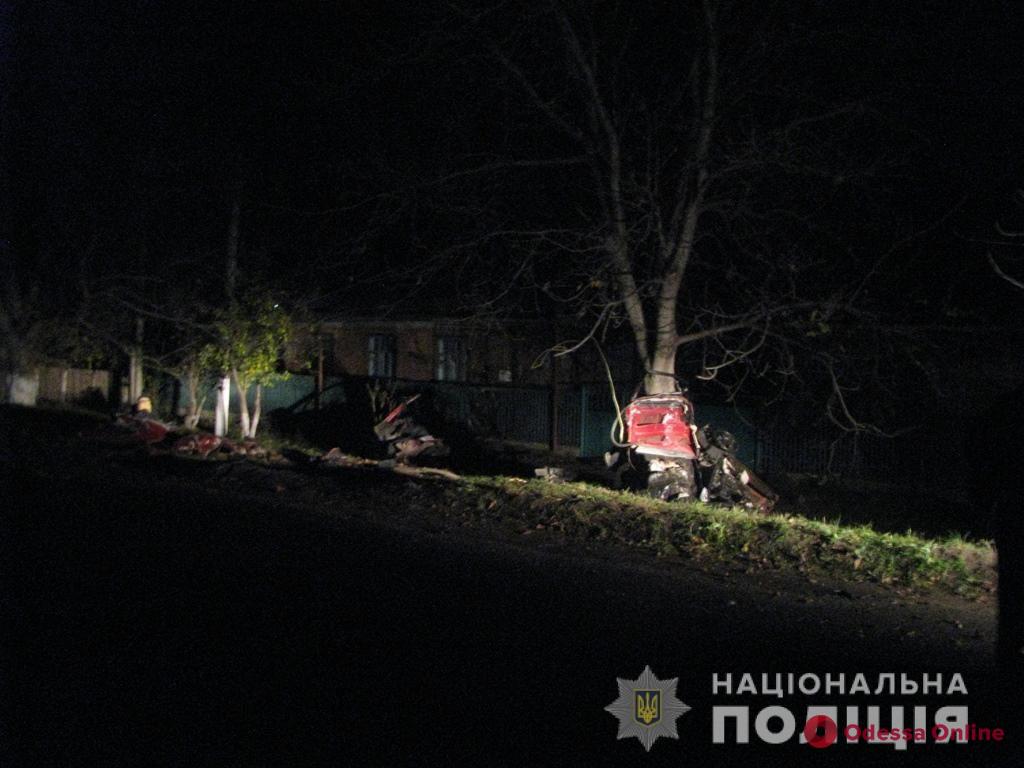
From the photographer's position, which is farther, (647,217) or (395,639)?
(647,217)

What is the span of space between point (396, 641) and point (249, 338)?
42.9 feet

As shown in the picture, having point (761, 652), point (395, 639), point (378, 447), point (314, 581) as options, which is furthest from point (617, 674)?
point (378, 447)

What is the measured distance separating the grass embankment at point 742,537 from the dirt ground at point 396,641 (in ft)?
1.32

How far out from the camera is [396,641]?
6.21m

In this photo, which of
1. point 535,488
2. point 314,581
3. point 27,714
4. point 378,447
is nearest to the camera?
point 27,714

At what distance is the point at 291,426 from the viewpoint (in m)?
21.9

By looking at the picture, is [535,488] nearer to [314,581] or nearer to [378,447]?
[314,581]

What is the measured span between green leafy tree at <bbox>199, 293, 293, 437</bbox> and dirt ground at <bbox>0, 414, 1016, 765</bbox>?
26.5ft

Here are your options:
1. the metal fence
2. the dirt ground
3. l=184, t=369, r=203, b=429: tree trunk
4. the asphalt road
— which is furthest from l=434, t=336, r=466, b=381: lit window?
the asphalt road

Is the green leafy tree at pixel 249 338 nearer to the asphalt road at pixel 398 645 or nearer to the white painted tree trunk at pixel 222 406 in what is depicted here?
the white painted tree trunk at pixel 222 406

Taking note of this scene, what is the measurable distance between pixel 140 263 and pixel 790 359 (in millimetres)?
15171

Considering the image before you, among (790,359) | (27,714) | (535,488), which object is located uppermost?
(790,359)

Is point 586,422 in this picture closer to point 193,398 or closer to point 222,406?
point 222,406

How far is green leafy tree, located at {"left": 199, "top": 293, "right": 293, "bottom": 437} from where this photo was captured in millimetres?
18219
